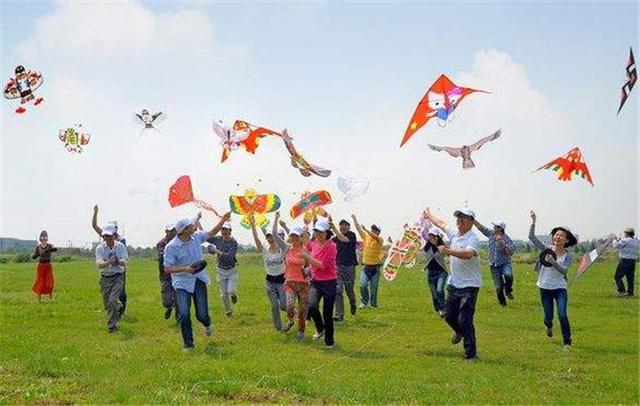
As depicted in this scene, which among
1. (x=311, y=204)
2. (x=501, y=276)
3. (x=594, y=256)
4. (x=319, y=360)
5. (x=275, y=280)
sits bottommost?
(x=319, y=360)

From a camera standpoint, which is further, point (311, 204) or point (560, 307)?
point (311, 204)

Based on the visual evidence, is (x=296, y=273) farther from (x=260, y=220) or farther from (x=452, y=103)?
(x=452, y=103)

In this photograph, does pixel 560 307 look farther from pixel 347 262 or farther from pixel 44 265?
pixel 44 265

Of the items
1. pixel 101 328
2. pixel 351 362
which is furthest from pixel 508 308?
pixel 101 328

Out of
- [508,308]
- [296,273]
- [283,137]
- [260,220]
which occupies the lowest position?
[508,308]

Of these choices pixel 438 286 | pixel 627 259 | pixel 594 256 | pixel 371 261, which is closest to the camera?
pixel 594 256

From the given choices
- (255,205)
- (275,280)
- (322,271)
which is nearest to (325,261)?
(322,271)

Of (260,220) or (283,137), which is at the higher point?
(283,137)

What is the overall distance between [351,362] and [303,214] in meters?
6.17

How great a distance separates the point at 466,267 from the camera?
10367 millimetres

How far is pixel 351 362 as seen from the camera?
10164 mm

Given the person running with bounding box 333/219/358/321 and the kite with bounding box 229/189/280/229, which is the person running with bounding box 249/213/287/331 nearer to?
the kite with bounding box 229/189/280/229

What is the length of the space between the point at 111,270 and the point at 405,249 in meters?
9.56

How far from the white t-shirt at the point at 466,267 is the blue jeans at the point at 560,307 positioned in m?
1.97
